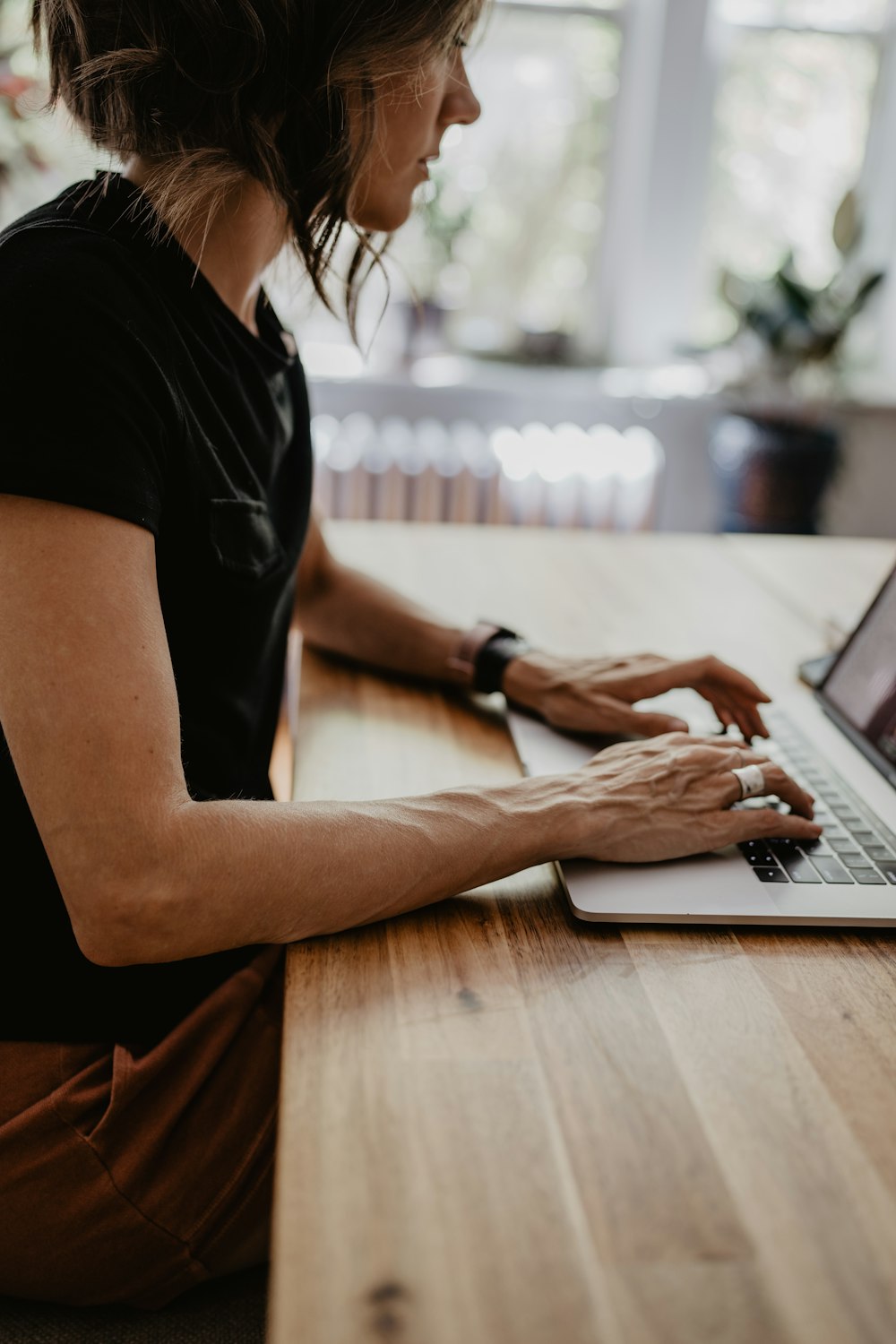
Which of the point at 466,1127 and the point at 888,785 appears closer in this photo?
the point at 466,1127

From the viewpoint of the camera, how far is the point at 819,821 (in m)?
0.88

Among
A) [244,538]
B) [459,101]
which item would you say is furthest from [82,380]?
[459,101]

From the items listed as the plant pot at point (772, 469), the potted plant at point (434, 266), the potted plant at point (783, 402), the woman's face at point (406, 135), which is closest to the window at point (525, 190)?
the potted plant at point (434, 266)

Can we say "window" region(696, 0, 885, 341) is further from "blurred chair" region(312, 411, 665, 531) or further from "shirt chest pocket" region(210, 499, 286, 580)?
"shirt chest pocket" region(210, 499, 286, 580)

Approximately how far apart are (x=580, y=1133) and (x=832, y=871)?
0.33 metres

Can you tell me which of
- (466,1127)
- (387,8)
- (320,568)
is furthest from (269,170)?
(466,1127)

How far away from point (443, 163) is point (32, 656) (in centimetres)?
299

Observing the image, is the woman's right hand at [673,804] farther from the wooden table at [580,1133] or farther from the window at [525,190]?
the window at [525,190]

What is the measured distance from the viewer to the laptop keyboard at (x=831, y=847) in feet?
2.61

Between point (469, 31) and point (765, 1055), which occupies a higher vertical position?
point (469, 31)

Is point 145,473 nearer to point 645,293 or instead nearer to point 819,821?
point 819,821

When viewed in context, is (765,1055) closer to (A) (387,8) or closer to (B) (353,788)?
(B) (353,788)

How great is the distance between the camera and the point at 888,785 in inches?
38.1

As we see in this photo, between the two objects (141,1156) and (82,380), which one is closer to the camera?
(82,380)
